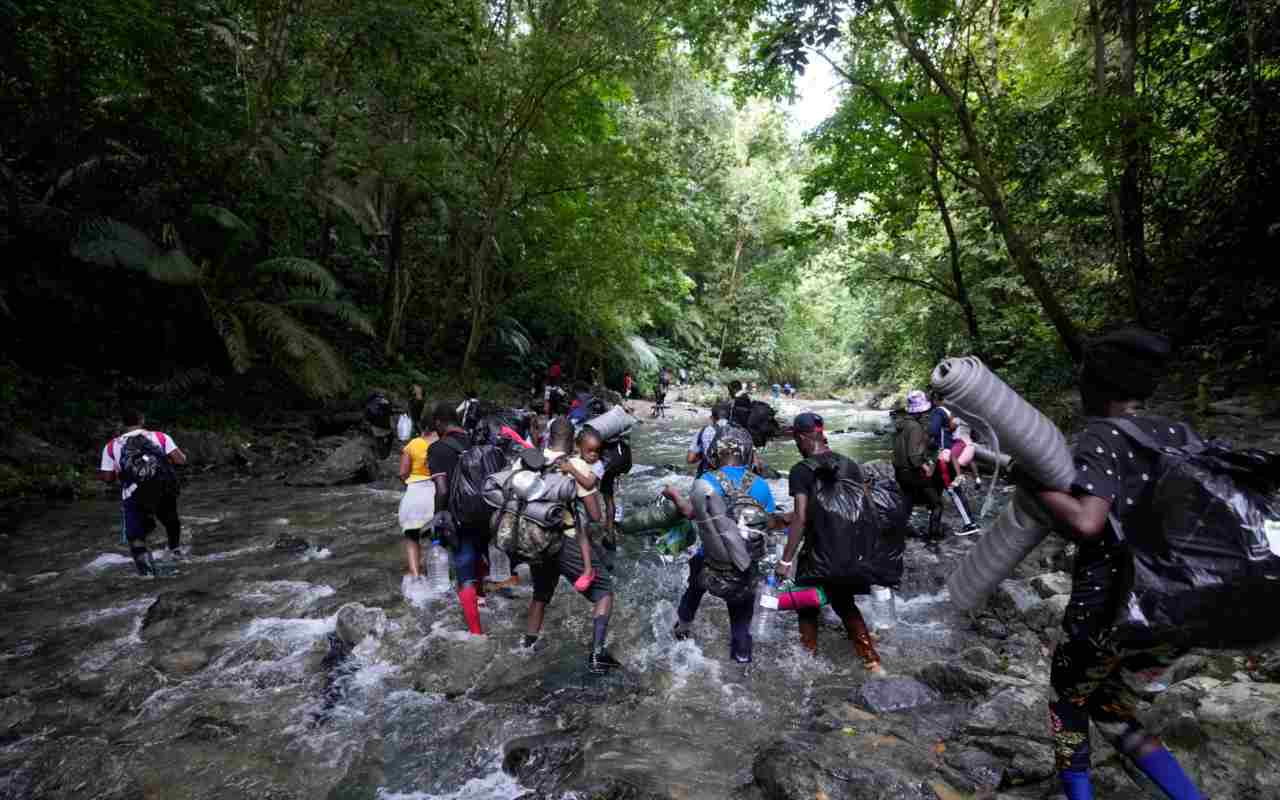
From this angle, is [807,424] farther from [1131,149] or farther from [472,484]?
[1131,149]

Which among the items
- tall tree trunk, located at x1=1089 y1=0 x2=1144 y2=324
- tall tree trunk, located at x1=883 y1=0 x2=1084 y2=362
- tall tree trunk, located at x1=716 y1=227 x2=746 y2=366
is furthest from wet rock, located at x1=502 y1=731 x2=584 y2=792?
tall tree trunk, located at x1=716 y1=227 x2=746 y2=366

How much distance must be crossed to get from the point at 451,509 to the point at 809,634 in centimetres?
293

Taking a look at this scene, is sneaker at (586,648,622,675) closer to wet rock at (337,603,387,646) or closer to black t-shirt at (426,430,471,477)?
wet rock at (337,603,387,646)

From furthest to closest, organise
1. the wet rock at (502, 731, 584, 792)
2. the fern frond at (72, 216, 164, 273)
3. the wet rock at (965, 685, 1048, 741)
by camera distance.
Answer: the fern frond at (72, 216, 164, 273) < the wet rock at (965, 685, 1048, 741) < the wet rock at (502, 731, 584, 792)

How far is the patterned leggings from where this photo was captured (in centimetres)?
228

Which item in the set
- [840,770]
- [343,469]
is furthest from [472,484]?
[343,469]

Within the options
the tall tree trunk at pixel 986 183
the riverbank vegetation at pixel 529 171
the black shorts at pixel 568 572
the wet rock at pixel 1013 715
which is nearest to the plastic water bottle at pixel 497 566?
the black shorts at pixel 568 572

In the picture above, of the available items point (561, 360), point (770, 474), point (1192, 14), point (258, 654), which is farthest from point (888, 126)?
point (561, 360)

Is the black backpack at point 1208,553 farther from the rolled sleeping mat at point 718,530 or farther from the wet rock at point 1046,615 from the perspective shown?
the wet rock at point 1046,615

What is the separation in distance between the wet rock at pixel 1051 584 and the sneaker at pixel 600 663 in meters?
3.70

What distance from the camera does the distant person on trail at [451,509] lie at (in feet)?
17.2

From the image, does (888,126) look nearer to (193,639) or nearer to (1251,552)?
(1251,552)

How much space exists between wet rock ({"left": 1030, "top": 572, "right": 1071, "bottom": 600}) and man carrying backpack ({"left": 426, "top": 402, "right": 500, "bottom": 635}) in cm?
477

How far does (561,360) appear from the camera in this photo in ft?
91.7
